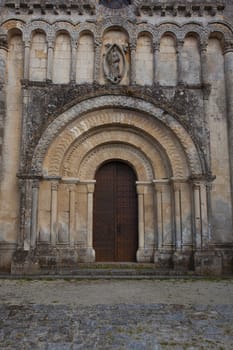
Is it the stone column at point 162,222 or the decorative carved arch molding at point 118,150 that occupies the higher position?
the decorative carved arch molding at point 118,150

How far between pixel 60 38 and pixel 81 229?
6244 mm

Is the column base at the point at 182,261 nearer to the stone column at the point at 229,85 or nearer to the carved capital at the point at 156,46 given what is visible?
the stone column at the point at 229,85

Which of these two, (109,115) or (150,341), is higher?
(109,115)

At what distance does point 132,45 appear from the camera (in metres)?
11.0

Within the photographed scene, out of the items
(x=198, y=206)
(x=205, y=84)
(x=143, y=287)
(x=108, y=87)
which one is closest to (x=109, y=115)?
(x=108, y=87)

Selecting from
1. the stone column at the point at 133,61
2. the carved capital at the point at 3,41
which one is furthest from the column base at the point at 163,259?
the carved capital at the point at 3,41

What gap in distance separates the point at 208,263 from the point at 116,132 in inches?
191

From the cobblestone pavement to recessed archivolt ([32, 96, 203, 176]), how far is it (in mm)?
4160

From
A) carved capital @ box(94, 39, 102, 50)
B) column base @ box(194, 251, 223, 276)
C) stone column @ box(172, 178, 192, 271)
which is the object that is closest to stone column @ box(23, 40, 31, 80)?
carved capital @ box(94, 39, 102, 50)

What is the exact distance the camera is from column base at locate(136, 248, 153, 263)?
10.3 metres

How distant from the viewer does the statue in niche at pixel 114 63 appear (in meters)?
10.8

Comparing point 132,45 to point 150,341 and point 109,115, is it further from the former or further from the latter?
point 150,341

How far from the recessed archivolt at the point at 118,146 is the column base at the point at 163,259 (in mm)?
2366

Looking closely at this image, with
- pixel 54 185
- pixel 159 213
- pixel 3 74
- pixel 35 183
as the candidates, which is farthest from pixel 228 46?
pixel 35 183
